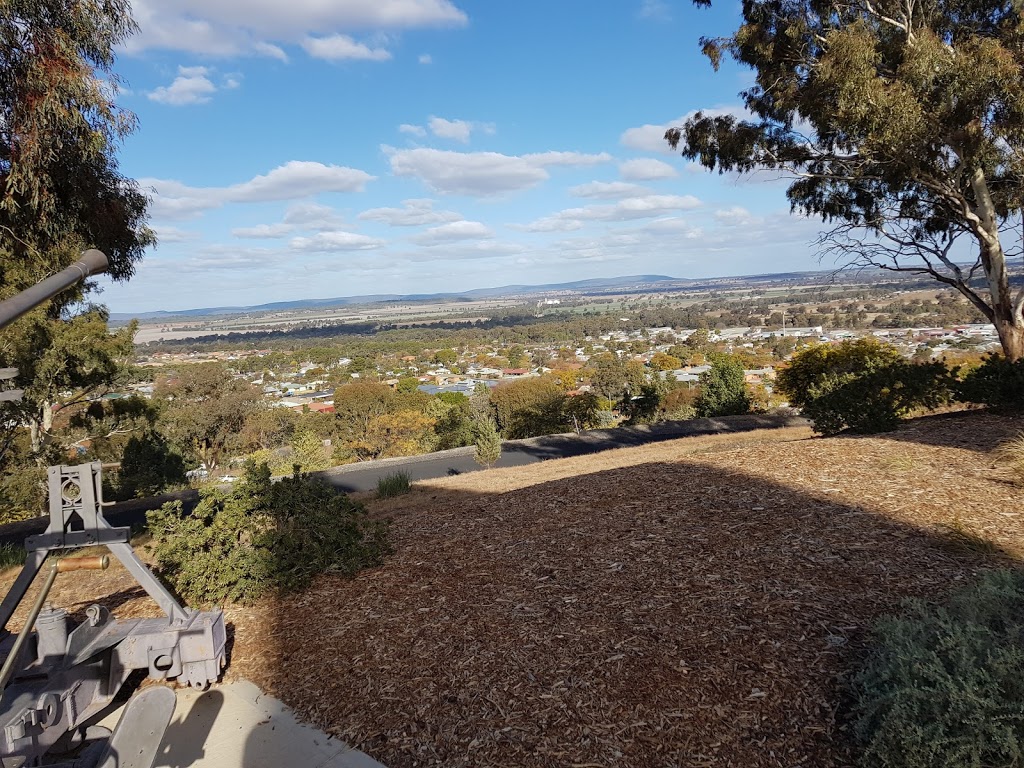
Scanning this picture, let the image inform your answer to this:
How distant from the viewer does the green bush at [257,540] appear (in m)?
4.48

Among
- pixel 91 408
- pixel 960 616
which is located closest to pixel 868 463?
pixel 960 616

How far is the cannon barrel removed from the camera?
2.00m

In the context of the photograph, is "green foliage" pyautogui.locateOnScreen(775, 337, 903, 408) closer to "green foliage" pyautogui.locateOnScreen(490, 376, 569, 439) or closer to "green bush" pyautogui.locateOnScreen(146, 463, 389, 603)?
"green bush" pyautogui.locateOnScreen(146, 463, 389, 603)

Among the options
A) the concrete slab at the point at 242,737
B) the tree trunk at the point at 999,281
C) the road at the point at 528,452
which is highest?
the tree trunk at the point at 999,281

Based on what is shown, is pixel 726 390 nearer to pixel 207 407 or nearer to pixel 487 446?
pixel 487 446

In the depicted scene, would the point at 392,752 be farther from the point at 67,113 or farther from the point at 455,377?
the point at 455,377

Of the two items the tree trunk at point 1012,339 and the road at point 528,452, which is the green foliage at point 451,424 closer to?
the road at point 528,452

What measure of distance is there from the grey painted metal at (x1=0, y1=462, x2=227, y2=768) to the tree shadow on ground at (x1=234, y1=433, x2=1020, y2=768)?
502mm

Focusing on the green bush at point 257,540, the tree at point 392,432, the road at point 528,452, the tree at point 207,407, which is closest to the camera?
the green bush at point 257,540

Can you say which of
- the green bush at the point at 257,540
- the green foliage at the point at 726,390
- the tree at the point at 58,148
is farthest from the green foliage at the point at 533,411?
the green bush at the point at 257,540

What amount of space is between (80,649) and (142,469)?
57.3 ft

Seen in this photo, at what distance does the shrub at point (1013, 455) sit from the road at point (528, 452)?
29.1 ft

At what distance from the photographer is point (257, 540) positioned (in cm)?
461

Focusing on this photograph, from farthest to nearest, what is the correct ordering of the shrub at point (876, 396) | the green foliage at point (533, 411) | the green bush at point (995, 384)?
the green foliage at point (533, 411), the green bush at point (995, 384), the shrub at point (876, 396)
